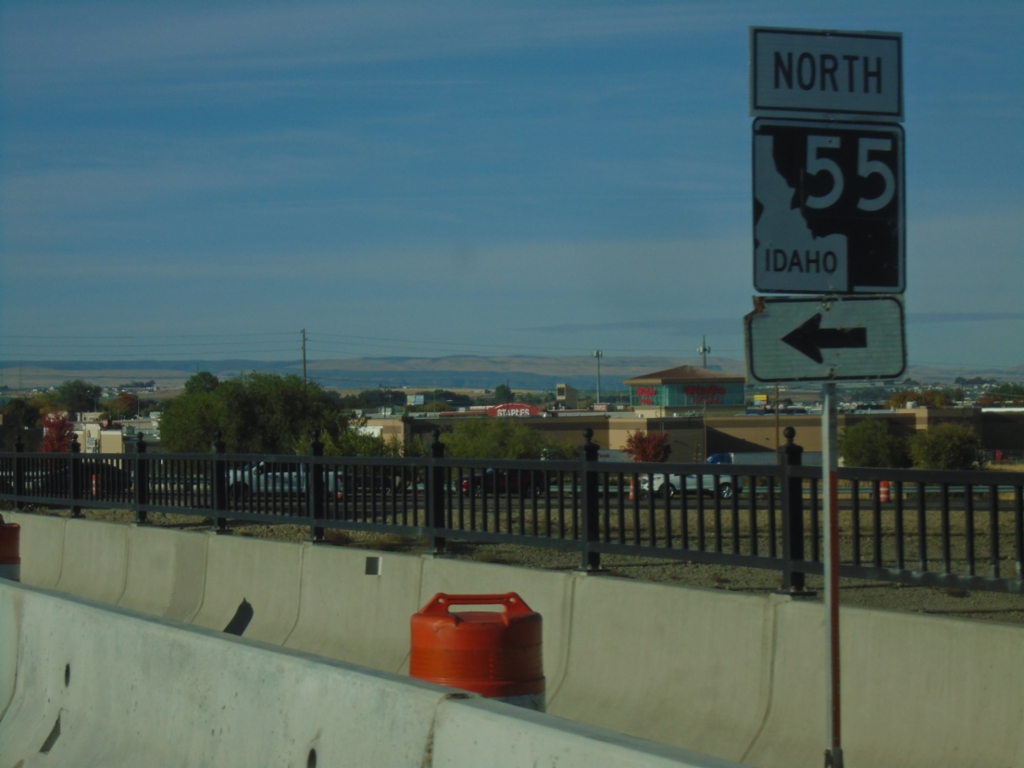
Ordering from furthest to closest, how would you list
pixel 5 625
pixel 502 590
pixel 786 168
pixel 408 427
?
pixel 408 427, pixel 502 590, pixel 5 625, pixel 786 168

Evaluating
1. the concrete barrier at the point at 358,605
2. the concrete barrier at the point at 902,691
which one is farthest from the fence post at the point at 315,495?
the concrete barrier at the point at 902,691

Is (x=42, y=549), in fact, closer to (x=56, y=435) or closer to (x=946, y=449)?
(x=946, y=449)

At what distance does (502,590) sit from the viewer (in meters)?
8.87

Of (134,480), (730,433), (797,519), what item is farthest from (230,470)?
(730,433)

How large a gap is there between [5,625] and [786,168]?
5.31m

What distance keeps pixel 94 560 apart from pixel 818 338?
12.1 meters

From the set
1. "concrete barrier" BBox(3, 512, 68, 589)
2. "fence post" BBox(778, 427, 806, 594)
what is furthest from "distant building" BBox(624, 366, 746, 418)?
"fence post" BBox(778, 427, 806, 594)

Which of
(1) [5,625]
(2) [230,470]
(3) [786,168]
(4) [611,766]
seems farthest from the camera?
(2) [230,470]

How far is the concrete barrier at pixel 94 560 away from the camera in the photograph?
1412 centimetres

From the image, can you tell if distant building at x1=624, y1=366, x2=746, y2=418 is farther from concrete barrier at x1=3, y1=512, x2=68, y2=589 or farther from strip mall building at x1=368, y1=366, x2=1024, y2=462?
concrete barrier at x1=3, y1=512, x2=68, y2=589

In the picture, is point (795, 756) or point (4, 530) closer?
point (795, 756)

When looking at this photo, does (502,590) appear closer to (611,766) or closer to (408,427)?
(611,766)

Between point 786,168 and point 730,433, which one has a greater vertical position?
point 786,168

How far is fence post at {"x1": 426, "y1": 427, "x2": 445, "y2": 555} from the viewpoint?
1006cm
